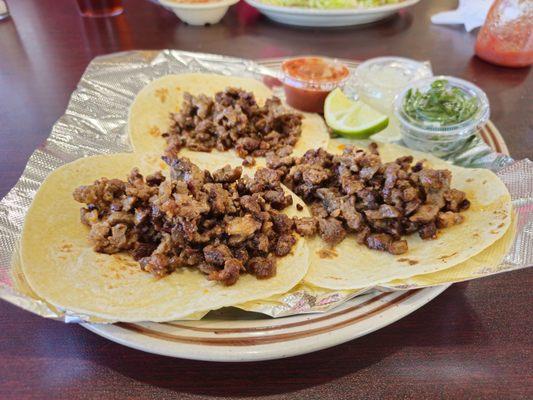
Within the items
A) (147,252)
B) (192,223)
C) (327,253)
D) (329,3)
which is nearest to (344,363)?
(327,253)

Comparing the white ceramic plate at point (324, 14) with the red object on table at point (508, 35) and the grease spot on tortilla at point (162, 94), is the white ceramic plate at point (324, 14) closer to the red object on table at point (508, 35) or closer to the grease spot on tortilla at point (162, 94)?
the red object on table at point (508, 35)

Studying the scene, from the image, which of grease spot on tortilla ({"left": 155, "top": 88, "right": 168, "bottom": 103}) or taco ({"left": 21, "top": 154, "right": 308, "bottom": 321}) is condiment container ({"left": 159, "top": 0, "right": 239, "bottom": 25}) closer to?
grease spot on tortilla ({"left": 155, "top": 88, "right": 168, "bottom": 103})

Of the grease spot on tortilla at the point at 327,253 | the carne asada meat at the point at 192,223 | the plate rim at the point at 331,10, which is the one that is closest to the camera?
the carne asada meat at the point at 192,223

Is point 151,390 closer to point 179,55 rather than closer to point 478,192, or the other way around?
point 478,192

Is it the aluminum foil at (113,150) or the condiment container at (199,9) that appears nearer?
the aluminum foil at (113,150)

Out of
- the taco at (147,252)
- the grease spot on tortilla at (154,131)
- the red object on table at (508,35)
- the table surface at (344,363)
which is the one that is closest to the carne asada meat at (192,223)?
the taco at (147,252)

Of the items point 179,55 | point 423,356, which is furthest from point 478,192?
point 179,55

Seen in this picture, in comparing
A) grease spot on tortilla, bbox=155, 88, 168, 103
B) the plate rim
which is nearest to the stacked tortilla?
grease spot on tortilla, bbox=155, 88, 168, 103
